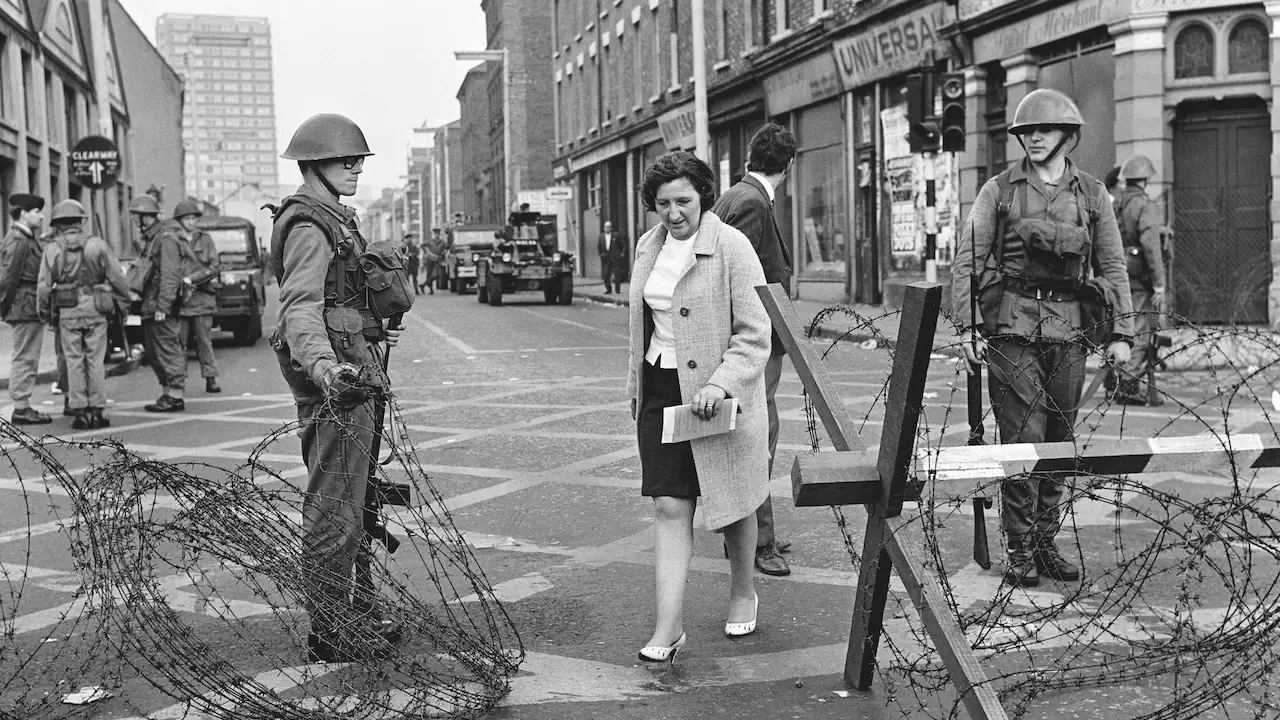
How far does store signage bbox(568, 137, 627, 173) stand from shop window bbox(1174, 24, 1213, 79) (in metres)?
26.7

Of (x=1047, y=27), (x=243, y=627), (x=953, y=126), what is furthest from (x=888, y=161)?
(x=243, y=627)

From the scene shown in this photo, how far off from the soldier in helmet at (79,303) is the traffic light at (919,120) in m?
9.89

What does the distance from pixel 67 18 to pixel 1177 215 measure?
106 ft

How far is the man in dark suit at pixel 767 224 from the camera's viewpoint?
5.69m

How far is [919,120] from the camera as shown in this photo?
17.0m

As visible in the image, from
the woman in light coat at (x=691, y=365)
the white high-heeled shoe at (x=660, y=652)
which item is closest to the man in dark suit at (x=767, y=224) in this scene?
the woman in light coat at (x=691, y=365)

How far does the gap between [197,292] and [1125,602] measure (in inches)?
392

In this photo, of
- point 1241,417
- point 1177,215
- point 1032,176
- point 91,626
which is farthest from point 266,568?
point 1177,215

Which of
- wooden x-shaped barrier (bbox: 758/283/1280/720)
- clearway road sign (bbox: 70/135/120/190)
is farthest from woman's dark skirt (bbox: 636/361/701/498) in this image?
clearway road sign (bbox: 70/135/120/190)

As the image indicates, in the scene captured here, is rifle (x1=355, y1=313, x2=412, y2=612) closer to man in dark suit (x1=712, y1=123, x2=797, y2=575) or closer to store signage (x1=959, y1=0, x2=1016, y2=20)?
man in dark suit (x1=712, y1=123, x2=797, y2=575)

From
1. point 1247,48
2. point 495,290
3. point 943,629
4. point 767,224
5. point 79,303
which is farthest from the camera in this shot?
point 495,290

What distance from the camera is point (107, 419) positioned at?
11.0m

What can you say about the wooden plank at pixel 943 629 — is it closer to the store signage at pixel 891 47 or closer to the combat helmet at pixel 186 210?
the combat helmet at pixel 186 210

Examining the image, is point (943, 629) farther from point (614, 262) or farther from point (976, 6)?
point (614, 262)
